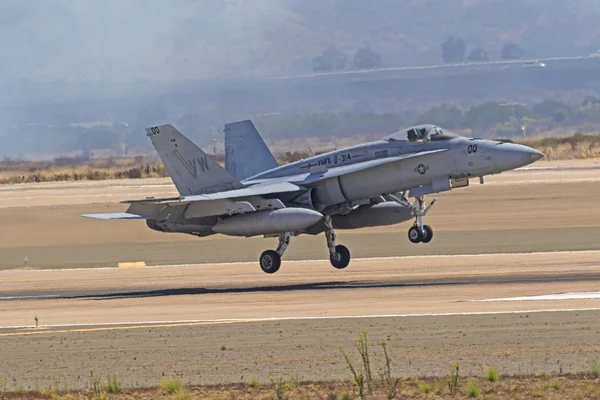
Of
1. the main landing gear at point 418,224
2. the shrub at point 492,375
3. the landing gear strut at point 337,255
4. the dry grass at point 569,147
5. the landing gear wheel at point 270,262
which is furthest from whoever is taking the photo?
the dry grass at point 569,147

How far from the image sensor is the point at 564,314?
1728cm

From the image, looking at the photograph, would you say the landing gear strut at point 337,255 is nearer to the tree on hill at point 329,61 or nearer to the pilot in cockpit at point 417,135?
the pilot in cockpit at point 417,135

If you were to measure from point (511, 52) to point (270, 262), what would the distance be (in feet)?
479

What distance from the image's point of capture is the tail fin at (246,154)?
92.8 feet

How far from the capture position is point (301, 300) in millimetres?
20938

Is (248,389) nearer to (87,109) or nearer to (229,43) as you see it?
(87,109)

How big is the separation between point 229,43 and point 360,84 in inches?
1441

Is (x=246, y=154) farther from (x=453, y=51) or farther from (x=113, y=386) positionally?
(x=453, y=51)

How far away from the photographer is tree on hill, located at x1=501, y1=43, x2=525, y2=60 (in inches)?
6540

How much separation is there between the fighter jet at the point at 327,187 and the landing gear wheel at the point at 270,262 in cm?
2

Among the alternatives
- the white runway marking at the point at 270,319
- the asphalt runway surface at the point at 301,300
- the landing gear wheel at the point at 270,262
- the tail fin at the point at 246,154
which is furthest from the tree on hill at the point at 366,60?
the white runway marking at the point at 270,319

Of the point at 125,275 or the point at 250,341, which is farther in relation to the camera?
the point at 125,275

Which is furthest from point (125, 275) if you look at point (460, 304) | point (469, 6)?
point (469, 6)

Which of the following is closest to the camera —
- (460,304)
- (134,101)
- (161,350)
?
(161,350)
